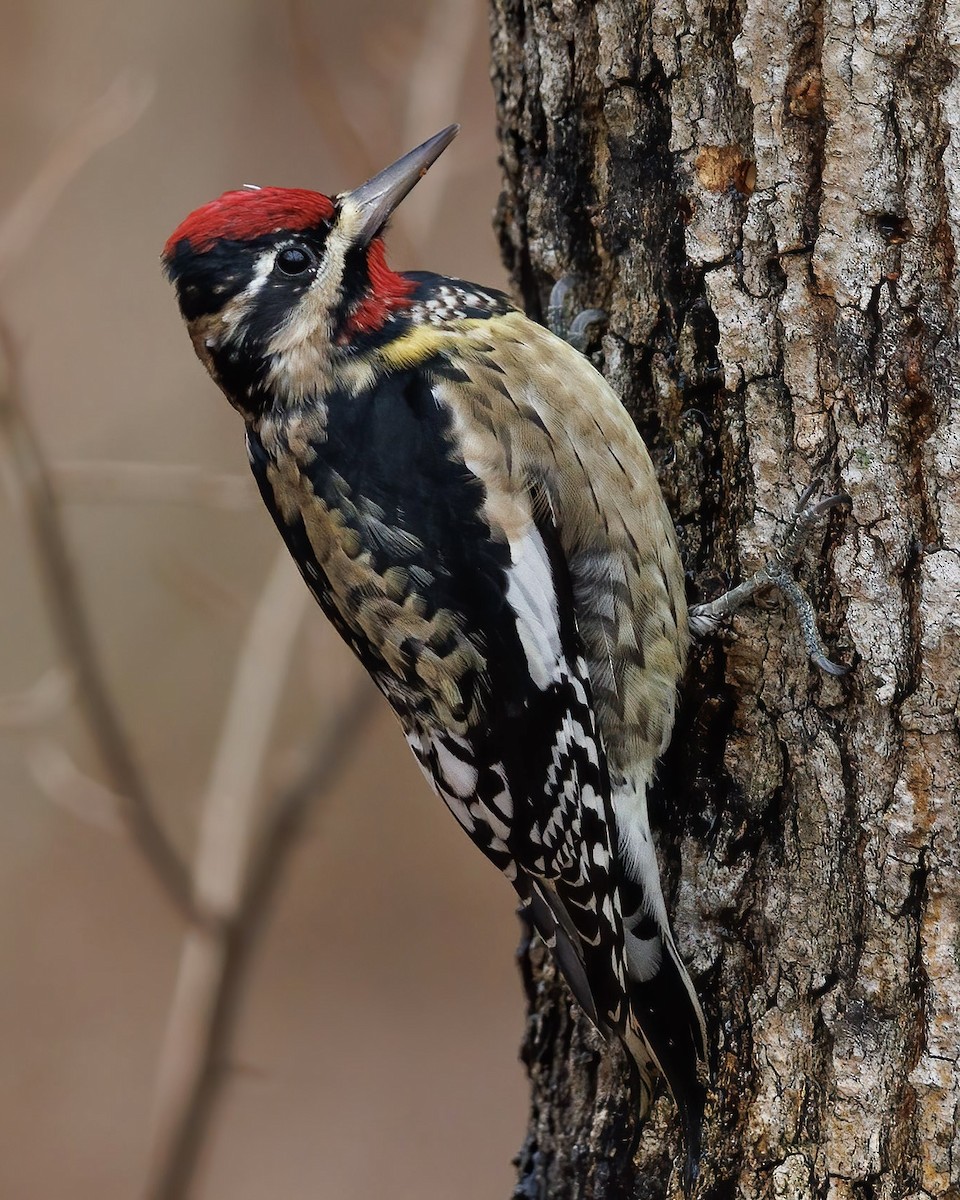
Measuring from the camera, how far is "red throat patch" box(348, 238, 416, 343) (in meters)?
2.43

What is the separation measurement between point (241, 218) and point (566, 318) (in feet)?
2.08

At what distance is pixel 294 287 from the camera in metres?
2.40

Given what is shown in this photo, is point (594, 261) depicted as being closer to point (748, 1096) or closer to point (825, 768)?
point (825, 768)

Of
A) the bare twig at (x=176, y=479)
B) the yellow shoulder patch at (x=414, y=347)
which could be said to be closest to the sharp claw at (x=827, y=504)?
the yellow shoulder patch at (x=414, y=347)

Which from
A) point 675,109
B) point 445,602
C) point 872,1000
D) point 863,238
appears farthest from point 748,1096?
point 675,109

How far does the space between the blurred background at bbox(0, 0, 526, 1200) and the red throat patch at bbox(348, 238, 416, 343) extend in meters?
2.47

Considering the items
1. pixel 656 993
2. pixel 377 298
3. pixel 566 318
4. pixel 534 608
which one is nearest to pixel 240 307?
pixel 377 298

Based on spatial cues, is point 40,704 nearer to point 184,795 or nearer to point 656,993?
point 656,993

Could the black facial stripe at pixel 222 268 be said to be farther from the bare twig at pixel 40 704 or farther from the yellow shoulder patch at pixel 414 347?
the bare twig at pixel 40 704

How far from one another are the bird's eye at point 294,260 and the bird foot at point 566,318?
47 centimetres

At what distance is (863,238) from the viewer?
1887 millimetres

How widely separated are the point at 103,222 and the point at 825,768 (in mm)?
4361

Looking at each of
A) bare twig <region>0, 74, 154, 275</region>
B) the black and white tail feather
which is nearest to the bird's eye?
the black and white tail feather

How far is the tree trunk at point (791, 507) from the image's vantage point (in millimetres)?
1849
